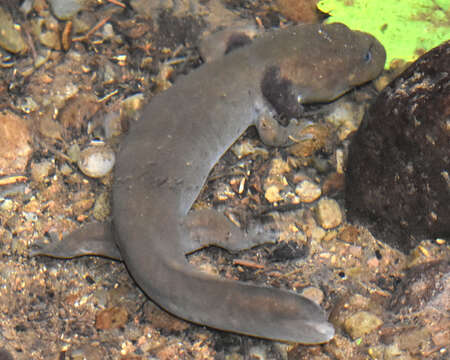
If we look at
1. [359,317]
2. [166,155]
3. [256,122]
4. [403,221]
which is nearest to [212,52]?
[256,122]

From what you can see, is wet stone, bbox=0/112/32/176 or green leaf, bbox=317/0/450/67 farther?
green leaf, bbox=317/0/450/67

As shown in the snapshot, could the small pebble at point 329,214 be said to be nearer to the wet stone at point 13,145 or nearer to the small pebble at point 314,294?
the small pebble at point 314,294

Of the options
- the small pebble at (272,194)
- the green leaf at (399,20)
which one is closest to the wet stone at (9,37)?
the small pebble at (272,194)

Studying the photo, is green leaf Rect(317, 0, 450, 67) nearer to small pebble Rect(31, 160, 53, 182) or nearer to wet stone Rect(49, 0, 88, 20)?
wet stone Rect(49, 0, 88, 20)

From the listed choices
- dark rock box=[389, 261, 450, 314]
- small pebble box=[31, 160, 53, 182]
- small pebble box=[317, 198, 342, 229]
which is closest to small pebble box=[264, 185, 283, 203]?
small pebble box=[317, 198, 342, 229]

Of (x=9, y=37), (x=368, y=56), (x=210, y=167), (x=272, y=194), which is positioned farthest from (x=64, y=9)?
(x=368, y=56)

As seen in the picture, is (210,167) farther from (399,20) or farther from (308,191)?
(399,20)
